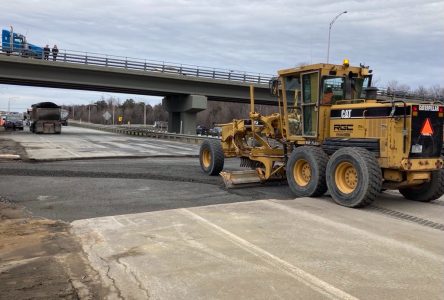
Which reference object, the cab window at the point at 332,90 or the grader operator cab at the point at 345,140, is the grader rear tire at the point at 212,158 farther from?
the cab window at the point at 332,90

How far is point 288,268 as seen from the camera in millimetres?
5805

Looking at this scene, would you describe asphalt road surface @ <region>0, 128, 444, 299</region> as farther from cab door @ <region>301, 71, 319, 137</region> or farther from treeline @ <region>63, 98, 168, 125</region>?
treeline @ <region>63, 98, 168, 125</region>

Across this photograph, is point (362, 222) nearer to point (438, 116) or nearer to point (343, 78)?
point (438, 116)

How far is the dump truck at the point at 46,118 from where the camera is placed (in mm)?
45062

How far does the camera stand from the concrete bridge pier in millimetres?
48656

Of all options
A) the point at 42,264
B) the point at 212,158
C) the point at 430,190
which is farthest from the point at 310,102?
the point at 42,264

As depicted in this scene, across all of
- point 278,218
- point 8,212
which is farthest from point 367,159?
point 8,212

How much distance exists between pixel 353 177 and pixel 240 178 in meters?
3.64

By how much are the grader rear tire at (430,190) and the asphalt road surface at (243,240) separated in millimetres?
227

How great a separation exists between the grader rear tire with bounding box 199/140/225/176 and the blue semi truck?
96.9 feet

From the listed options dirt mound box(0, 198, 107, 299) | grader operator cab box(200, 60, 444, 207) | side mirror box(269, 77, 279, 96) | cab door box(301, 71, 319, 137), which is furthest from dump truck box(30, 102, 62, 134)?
dirt mound box(0, 198, 107, 299)

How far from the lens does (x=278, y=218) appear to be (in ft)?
28.5

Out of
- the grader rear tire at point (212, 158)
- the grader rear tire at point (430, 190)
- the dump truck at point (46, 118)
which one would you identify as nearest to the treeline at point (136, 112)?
the dump truck at point (46, 118)

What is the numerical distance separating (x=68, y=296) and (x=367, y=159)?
259 inches
